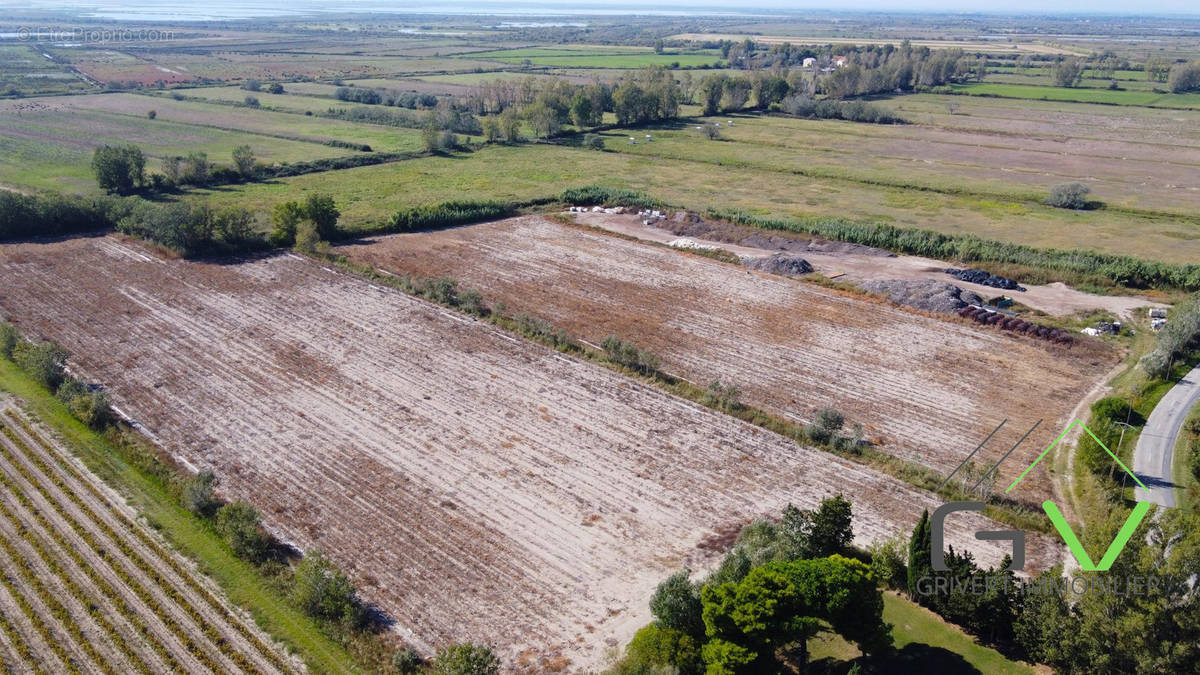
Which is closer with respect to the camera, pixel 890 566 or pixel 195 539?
pixel 890 566

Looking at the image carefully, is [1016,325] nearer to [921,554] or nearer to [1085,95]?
[921,554]

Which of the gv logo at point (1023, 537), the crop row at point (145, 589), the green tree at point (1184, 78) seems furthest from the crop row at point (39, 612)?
the green tree at point (1184, 78)

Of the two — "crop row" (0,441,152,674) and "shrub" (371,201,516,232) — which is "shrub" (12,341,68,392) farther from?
"shrub" (371,201,516,232)

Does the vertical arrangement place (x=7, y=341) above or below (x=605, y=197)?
below

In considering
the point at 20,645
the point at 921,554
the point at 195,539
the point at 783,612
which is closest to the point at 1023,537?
the point at 921,554

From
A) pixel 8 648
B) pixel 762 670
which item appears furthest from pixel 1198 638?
pixel 8 648

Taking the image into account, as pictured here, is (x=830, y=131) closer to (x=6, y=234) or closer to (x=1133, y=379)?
(x=1133, y=379)

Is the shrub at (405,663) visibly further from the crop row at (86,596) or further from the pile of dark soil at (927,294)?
the pile of dark soil at (927,294)
